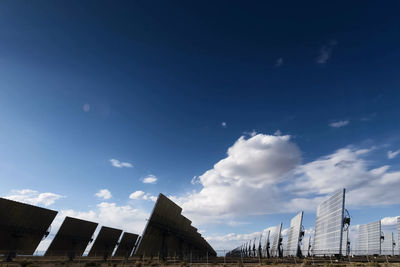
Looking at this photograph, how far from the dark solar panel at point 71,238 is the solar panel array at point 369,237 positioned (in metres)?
45.6

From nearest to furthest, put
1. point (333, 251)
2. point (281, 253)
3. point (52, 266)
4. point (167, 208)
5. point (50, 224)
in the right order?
A: point (52, 266) → point (333, 251) → point (50, 224) → point (167, 208) → point (281, 253)

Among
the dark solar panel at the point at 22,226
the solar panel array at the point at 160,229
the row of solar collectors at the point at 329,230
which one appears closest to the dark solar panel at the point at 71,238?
the dark solar panel at the point at 22,226

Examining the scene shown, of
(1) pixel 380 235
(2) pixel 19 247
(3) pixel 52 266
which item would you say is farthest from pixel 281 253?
(2) pixel 19 247

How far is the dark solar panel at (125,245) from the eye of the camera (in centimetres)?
4545

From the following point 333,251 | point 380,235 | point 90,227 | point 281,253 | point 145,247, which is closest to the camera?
point 333,251

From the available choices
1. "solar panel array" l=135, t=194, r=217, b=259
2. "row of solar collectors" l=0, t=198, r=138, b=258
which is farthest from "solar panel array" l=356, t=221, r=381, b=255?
"row of solar collectors" l=0, t=198, r=138, b=258

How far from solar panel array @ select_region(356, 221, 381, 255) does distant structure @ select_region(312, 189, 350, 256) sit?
12592 millimetres

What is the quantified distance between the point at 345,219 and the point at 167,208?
23.3 meters

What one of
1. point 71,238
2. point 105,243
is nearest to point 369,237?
point 105,243

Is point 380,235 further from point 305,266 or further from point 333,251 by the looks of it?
point 305,266

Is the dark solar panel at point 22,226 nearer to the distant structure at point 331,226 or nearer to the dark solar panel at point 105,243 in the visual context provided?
the dark solar panel at point 105,243

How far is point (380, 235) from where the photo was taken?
43.4 meters

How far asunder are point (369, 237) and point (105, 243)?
2038 inches

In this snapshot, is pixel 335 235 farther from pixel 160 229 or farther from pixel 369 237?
pixel 369 237
